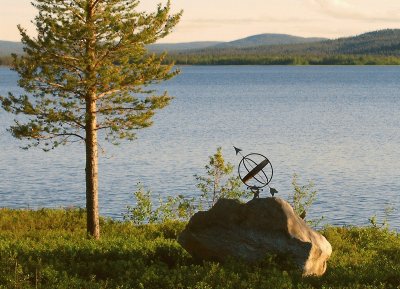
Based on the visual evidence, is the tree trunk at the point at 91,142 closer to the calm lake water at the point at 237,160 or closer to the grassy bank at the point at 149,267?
the grassy bank at the point at 149,267

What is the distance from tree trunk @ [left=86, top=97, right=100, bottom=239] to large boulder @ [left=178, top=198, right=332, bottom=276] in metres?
6.96

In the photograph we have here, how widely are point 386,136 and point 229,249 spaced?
60278mm

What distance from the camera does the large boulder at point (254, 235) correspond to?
19688 millimetres

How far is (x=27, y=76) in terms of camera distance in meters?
26.1

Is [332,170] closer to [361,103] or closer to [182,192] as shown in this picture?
[182,192]

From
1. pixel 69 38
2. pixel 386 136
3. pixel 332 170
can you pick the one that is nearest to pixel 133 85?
pixel 69 38

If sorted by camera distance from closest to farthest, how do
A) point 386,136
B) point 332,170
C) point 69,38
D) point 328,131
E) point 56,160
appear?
point 69,38 < point 332,170 < point 56,160 < point 386,136 < point 328,131

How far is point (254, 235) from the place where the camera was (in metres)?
20.0

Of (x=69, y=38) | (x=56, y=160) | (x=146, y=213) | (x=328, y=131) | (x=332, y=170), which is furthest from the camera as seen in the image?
(x=328, y=131)

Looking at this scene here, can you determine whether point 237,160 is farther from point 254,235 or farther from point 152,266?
point 152,266

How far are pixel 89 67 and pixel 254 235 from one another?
977 centimetres

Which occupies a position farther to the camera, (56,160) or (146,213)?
(56,160)

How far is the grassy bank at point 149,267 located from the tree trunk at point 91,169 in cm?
53

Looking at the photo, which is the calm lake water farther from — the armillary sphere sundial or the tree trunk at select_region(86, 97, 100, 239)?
the armillary sphere sundial
